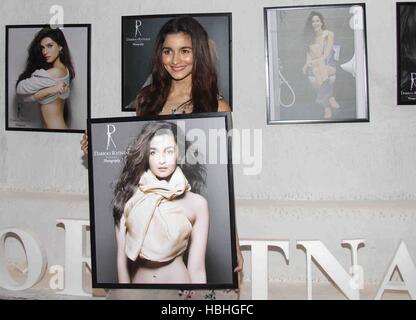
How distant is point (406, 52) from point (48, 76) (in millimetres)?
1422

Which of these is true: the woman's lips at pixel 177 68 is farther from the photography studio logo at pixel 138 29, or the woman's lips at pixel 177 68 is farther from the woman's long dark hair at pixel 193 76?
the photography studio logo at pixel 138 29

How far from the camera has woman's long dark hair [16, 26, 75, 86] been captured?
6.22ft

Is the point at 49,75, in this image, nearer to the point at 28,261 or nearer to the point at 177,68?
the point at 177,68

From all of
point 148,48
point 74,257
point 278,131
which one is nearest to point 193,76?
point 148,48

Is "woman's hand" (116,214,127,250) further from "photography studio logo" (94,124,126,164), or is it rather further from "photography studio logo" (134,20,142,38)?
"photography studio logo" (134,20,142,38)

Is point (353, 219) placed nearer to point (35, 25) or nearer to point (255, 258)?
point (255, 258)

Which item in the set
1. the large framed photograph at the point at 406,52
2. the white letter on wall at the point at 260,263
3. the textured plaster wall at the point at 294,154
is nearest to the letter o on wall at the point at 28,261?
the textured plaster wall at the point at 294,154

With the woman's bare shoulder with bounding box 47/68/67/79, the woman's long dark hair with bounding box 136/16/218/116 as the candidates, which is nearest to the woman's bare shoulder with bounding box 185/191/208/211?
the woman's long dark hair with bounding box 136/16/218/116

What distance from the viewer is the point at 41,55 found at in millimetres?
1909

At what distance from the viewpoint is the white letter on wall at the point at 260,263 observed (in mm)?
1768

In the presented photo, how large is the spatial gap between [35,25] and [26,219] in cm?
81

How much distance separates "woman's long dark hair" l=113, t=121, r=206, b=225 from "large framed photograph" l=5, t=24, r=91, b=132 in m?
0.37
